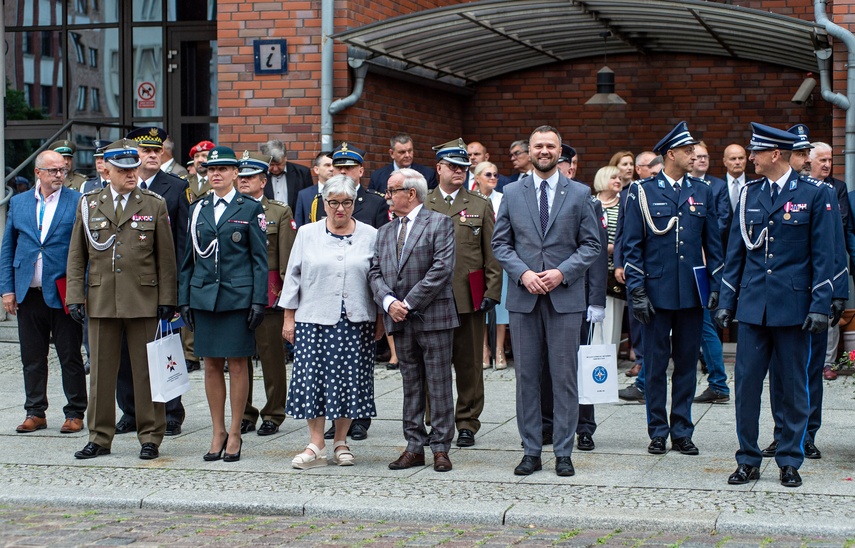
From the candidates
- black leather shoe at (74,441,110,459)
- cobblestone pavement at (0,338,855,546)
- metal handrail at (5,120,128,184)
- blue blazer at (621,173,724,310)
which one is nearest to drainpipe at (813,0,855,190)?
cobblestone pavement at (0,338,855,546)

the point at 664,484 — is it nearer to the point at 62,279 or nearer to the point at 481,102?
the point at 62,279

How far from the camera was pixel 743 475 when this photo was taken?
7215mm

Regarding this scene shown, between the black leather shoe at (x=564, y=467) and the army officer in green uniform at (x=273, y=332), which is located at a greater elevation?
the army officer in green uniform at (x=273, y=332)

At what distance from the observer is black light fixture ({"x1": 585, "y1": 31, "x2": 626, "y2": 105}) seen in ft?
48.9

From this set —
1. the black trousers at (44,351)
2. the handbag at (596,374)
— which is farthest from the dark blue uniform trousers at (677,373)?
the black trousers at (44,351)

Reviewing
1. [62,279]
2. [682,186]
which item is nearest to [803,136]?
[682,186]

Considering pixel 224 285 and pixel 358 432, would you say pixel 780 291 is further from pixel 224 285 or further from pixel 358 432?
pixel 224 285

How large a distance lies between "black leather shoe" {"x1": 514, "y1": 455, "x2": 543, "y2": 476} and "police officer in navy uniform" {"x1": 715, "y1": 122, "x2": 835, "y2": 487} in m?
1.14

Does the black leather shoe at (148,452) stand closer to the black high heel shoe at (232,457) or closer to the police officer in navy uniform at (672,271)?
the black high heel shoe at (232,457)

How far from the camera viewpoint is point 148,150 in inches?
366

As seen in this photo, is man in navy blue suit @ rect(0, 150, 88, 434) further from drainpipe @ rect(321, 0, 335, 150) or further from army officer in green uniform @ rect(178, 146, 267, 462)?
drainpipe @ rect(321, 0, 335, 150)

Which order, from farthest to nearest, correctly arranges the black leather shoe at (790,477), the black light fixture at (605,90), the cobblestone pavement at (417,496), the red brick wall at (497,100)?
1. the black light fixture at (605,90)
2. the red brick wall at (497,100)
3. the black leather shoe at (790,477)
4. the cobblestone pavement at (417,496)

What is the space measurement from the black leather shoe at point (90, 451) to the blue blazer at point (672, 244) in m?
3.57

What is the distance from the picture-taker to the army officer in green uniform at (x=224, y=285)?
8023 mm
